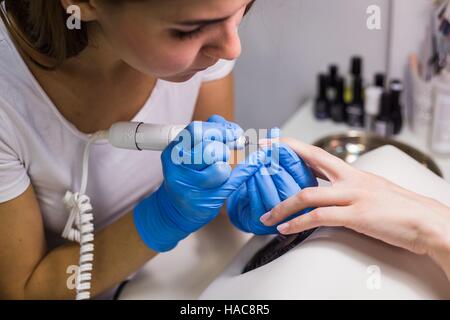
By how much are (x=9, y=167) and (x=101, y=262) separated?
0.22m

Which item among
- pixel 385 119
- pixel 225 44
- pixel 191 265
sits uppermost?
pixel 225 44

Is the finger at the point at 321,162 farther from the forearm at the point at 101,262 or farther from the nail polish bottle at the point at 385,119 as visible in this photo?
the nail polish bottle at the point at 385,119

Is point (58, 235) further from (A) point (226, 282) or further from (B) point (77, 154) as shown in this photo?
(A) point (226, 282)

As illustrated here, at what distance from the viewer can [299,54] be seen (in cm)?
131

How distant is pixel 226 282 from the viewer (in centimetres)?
72

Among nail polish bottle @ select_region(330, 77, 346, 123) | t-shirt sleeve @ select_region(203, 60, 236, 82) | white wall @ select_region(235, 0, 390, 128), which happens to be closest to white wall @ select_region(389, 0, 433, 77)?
white wall @ select_region(235, 0, 390, 128)

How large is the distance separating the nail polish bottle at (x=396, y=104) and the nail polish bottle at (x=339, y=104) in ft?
0.39

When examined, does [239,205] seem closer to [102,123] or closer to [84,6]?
[102,123]

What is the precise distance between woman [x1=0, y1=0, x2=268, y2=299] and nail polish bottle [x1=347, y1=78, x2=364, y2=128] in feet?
1.36

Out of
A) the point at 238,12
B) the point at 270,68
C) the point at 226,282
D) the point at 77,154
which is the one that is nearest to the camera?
the point at 238,12

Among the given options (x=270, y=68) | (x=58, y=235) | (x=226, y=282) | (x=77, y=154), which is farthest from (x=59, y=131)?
(x=270, y=68)

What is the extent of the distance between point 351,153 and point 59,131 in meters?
0.66

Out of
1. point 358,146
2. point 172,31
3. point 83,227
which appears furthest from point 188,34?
point 358,146

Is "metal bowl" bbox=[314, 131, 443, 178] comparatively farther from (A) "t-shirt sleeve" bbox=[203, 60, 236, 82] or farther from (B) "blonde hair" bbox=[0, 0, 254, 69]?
(B) "blonde hair" bbox=[0, 0, 254, 69]
